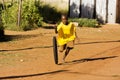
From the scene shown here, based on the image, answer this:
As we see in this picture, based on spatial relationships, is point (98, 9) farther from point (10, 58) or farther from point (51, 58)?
point (10, 58)

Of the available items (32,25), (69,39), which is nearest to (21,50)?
(69,39)

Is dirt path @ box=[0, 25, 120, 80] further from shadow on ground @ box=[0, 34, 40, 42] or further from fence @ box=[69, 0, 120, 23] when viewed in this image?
fence @ box=[69, 0, 120, 23]

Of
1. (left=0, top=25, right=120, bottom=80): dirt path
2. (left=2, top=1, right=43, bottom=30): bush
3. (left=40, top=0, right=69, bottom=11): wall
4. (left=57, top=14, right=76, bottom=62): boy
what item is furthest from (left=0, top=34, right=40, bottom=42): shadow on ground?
(left=40, top=0, right=69, bottom=11): wall

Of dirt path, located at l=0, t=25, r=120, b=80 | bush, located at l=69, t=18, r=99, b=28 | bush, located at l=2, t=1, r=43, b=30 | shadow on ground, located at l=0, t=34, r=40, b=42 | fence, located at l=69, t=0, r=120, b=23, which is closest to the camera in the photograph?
dirt path, located at l=0, t=25, r=120, b=80

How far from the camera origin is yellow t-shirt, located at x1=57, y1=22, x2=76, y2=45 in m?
12.4

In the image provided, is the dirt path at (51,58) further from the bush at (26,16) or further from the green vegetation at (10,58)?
the bush at (26,16)

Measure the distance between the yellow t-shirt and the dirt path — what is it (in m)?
0.70

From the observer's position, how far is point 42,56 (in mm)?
13562

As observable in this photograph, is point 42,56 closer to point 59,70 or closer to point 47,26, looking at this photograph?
point 59,70

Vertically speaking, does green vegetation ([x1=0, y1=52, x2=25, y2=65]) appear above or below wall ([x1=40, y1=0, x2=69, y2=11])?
below

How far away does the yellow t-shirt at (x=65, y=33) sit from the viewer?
1244 centimetres

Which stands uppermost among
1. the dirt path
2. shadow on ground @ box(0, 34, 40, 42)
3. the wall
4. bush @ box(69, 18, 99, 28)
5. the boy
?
the wall

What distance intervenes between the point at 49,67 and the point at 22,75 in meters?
1.25

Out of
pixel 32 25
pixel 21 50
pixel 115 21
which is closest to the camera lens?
pixel 21 50
